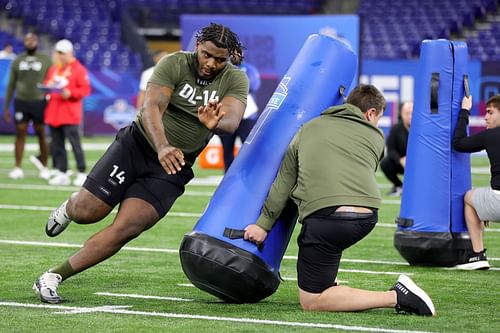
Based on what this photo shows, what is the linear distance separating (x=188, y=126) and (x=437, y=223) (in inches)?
99.1

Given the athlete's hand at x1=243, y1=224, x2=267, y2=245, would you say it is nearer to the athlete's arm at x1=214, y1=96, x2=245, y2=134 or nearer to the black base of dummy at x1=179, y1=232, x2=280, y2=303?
the black base of dummy at x1=179, y1=232, x2=280, y2=303

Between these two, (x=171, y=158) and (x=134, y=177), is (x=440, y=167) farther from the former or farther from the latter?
(x=171, y=158)

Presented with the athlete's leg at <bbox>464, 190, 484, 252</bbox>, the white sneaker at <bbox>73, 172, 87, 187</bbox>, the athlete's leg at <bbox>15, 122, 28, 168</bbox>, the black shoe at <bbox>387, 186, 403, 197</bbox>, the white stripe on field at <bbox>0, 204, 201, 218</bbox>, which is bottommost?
the white sneaker at <bbox>73, 172, 87, 187</bbox>

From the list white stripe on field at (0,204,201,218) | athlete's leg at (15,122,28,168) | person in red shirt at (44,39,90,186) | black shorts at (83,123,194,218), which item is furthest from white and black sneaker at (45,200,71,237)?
athlete's leg at (15,122,28,168)

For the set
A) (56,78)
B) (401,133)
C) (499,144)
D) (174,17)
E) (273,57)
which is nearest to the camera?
(499,144)

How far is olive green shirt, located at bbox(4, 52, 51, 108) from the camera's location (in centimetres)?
1622

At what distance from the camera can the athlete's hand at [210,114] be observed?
246 inches

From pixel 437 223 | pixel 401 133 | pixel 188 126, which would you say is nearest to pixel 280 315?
pixel 188 126

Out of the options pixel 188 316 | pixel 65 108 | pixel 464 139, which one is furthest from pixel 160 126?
pixel 65 108

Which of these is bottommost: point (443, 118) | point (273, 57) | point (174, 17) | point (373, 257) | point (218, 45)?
point (174, 17)

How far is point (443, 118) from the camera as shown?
8.52m

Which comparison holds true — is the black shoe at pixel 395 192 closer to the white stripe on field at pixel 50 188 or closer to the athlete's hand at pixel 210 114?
the white stripe on field at pixel 50 188

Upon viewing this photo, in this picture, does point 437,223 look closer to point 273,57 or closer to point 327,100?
point 327,100

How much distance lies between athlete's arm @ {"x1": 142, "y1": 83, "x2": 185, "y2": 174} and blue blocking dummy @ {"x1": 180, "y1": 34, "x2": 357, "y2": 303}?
1.50 feet
